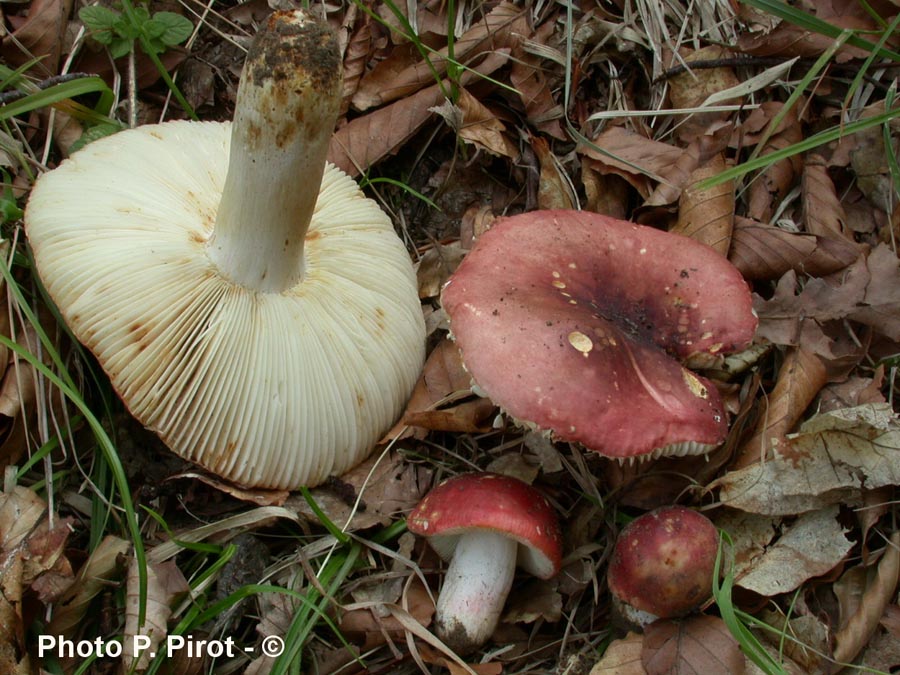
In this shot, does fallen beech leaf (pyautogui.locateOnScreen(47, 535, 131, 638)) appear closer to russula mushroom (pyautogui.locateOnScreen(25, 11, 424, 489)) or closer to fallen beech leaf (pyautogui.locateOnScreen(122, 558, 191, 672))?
fallen beech leaf (pyautogui.locateOnScreen(122, 558, 191, 672))

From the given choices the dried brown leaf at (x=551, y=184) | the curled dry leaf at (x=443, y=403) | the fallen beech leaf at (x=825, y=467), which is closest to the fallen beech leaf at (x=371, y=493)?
the curled dry leaf at (x=443, y=403)

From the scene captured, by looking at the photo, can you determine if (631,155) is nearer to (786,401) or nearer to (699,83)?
(699,83)

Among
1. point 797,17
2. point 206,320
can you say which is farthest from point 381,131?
point 797,17

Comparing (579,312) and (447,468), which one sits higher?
(579,312)

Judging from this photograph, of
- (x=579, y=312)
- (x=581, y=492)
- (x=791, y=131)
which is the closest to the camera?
(x=579, y=312)

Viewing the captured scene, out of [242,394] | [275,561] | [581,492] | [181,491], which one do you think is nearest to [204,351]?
[242,394]

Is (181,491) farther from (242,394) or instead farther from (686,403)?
(686,403)

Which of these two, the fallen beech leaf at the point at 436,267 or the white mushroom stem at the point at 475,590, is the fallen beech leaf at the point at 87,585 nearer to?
the white mushroom stem at the point at 475,590

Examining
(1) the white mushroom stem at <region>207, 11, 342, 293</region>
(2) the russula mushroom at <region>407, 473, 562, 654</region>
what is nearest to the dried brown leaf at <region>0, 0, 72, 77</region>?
(1) the white mushroom stem at <region>207, 11, 342, 293</region>
